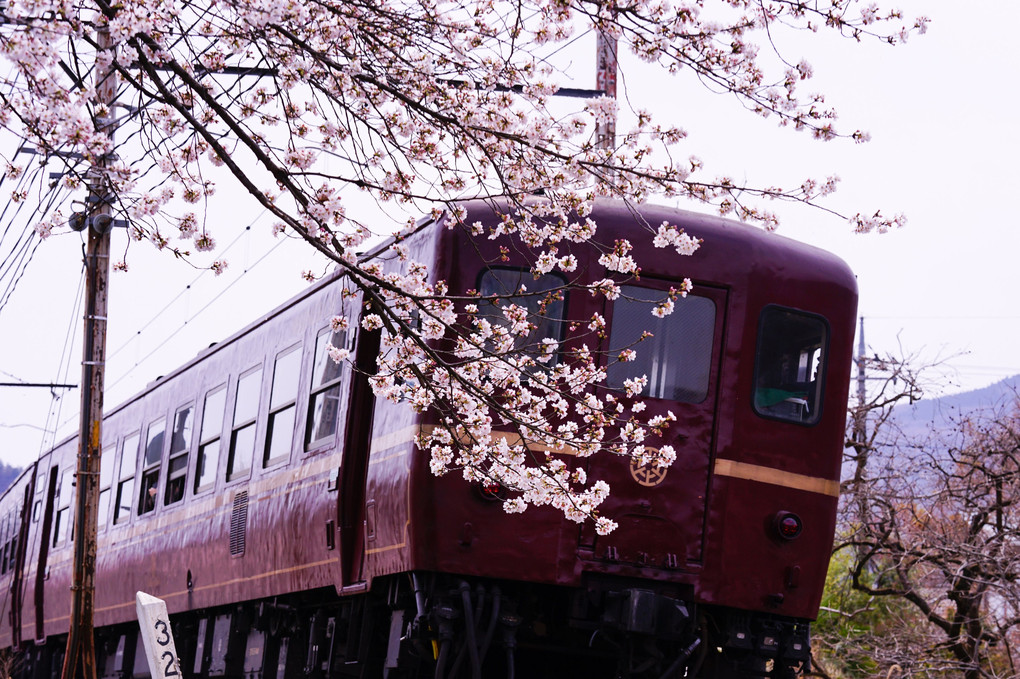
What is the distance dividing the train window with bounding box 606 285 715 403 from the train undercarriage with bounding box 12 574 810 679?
1021 millimetres

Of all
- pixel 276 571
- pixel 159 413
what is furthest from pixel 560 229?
pixel 159 413

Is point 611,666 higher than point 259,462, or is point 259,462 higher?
point 259,462

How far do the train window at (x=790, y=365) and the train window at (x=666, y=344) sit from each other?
12.2 inches

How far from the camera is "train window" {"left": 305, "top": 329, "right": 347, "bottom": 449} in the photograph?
7898 millimetres

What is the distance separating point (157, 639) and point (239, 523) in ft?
8.96

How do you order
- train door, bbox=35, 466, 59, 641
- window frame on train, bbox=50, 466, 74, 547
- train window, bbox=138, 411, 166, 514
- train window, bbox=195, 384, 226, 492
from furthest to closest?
1. train door, bbox=35, 466, 59, 641
2. window frame on train, bbox=50, 466, 74, 547
3. train window, bbox=138, 411, 166, 514
4. train window, bbox=195, 384, 226, 492

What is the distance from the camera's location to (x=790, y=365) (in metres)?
7.38

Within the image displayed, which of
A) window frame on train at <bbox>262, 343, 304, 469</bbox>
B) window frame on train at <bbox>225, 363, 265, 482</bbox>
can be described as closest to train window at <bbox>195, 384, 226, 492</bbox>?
window frame on train at <bbox>225, 363, 265, 482</bbox>

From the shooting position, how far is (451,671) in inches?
257

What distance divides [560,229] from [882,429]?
10.5 m

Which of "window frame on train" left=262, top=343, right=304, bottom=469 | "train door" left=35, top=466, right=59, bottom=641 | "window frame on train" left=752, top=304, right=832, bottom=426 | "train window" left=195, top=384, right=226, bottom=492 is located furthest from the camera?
"train door" left=35, top=466, right=59, bottom=641

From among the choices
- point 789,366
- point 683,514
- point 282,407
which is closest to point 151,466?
point 282,407

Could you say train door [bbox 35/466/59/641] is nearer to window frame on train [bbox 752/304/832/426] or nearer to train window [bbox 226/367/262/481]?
train window [bbox 226/367/262/481]

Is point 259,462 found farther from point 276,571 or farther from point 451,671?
point 451,671
